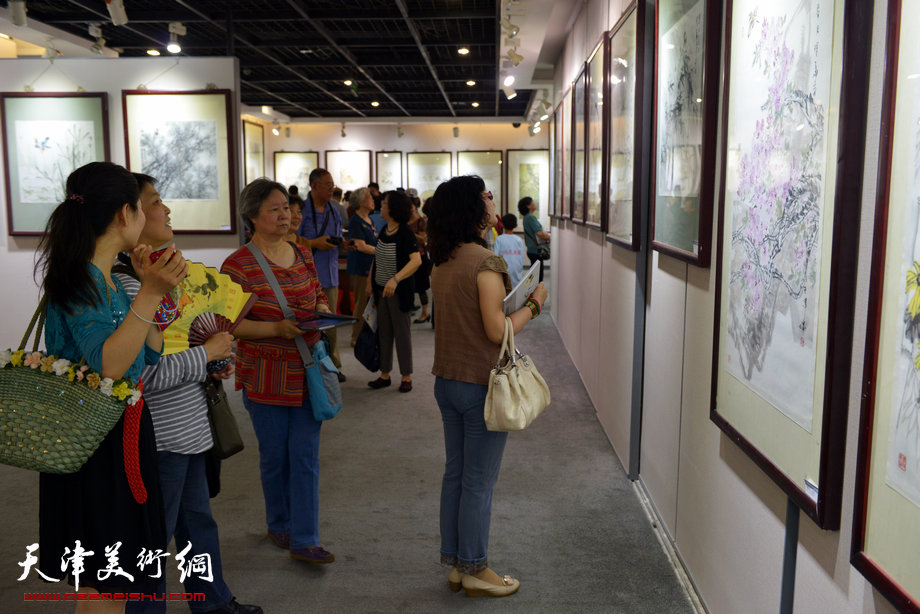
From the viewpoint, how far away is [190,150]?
6.81 meters

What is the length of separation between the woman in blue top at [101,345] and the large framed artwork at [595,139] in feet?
12.2

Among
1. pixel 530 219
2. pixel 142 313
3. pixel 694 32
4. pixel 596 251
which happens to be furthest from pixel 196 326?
pixel 530 219

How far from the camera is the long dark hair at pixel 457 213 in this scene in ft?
9.66

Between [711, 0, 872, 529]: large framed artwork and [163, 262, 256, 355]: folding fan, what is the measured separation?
168 centimetres

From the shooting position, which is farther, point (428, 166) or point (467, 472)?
point (428, 166)

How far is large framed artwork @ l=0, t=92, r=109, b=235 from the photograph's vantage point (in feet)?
22.6

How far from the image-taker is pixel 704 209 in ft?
9.00

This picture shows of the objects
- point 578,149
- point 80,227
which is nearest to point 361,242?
point 578,149

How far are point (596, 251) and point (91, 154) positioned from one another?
4697mm

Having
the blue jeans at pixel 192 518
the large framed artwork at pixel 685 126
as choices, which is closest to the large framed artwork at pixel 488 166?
the large framed artwork at pixel 685 126

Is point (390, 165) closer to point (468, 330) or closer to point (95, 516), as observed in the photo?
point (468, 330)

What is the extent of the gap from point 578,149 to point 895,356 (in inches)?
232

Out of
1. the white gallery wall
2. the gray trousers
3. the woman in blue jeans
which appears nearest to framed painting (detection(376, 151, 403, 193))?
the gray trousers

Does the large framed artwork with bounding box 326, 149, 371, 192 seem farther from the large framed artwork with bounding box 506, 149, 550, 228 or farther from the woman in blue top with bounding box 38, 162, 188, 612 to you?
the woman in blue top with bounding box 38, 162, 188, 612
